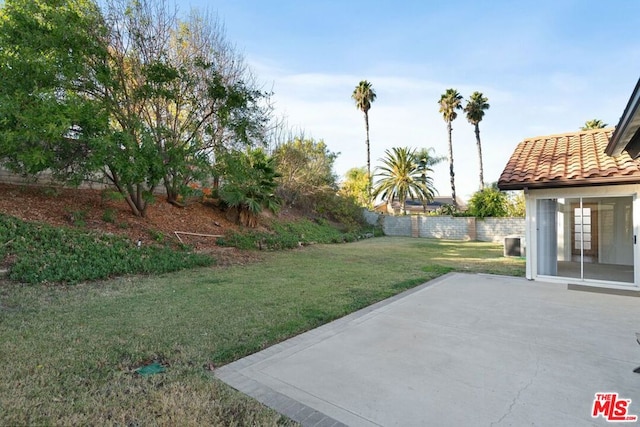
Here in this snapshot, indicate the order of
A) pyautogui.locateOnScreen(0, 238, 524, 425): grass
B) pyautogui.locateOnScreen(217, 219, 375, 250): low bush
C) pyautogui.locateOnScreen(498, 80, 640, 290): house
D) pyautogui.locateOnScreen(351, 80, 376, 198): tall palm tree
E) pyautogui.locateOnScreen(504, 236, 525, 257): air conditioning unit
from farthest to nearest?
pyautogui.locateOnScreen(351, 80, 376, 198): tall palm tree < pyautogui.locateOnScreen(504, 236, 525, 257): air conditioning unit < pyautogui.locateOnScreen(217, 219, 375, 250): low bush < pyautogui.locateOnScreen(498, 80, 640, 290): house < pyautogui.locateOnScreen(0, 238, 524, 425): grass

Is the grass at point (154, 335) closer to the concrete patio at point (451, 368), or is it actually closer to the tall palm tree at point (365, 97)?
the concrete patio at point (451, 368)

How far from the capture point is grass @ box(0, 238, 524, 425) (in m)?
2.53

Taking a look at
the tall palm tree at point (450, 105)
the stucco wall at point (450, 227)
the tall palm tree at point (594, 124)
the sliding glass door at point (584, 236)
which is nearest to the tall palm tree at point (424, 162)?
the tall palm tree at point (450, 105)

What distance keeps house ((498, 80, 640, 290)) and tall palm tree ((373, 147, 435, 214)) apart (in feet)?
65.6

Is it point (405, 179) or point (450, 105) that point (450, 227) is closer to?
point (405, 179)

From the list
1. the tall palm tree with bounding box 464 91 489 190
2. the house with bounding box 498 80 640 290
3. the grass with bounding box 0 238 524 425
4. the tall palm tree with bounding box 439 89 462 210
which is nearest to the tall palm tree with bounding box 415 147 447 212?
the tall palm tree with bounding box 439 89 462 210

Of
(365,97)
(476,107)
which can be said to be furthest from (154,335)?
(365,97)

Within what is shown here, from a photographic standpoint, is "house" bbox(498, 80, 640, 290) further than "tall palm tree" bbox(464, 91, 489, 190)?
No

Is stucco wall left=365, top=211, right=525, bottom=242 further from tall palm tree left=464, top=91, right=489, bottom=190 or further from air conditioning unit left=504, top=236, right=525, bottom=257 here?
tall palm tree left=464, top=91, right=489, bottom=190

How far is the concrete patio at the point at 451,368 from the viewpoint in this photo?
2.60m

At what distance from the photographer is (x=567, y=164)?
755 cm

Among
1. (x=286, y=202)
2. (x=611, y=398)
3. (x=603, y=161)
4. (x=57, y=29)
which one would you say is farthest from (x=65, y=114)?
(x=286, y=202)

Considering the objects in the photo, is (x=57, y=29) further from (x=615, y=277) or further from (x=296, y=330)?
(x=615, y=277)

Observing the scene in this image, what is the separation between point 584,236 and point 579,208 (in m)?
0.98
